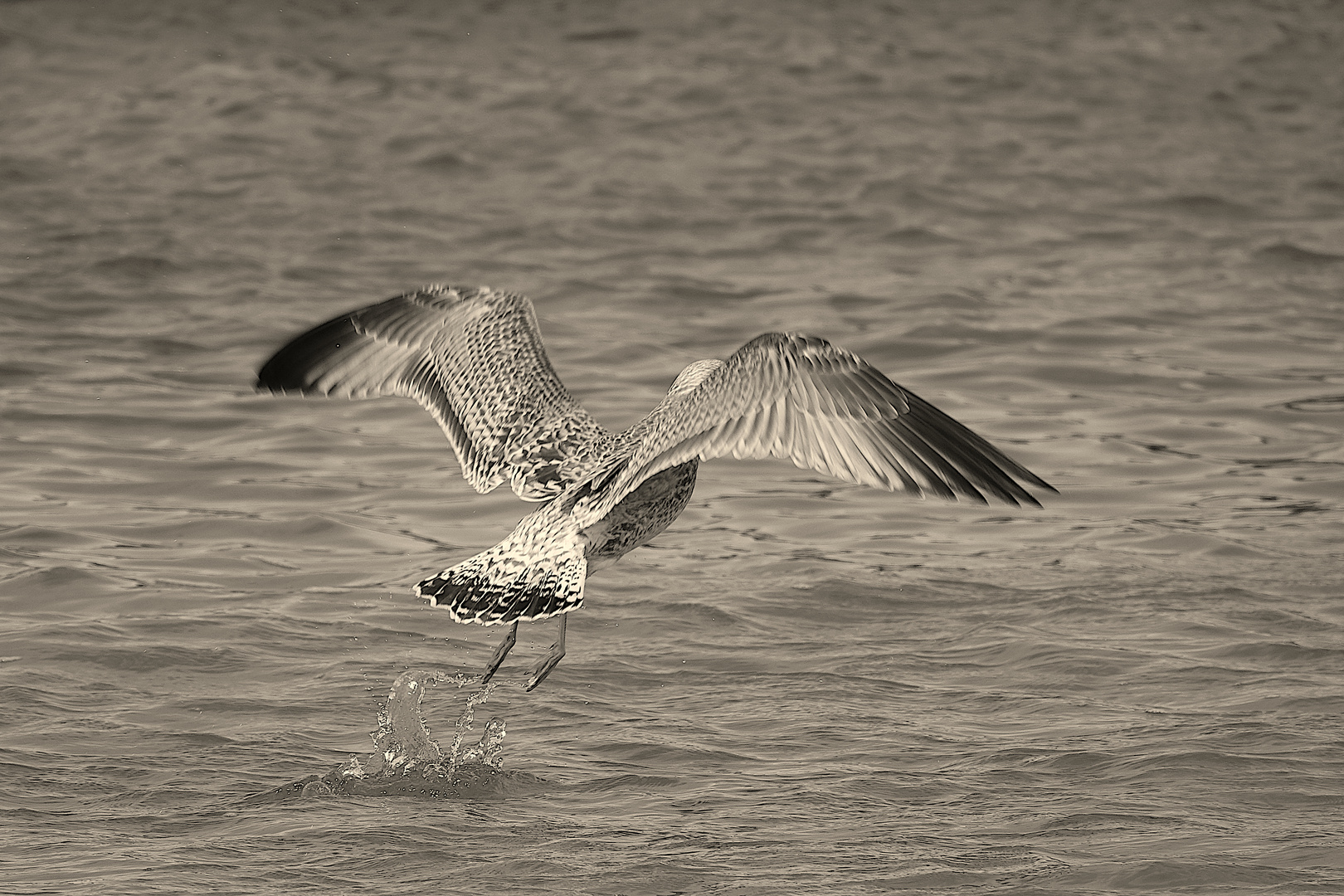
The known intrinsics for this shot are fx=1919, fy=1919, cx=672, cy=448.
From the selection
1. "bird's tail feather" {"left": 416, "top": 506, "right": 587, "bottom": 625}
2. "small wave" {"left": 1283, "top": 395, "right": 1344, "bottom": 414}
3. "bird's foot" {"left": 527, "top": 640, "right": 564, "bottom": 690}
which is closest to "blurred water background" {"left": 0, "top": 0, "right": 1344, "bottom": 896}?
"small wave" {"left": 1283, "top": 395, "right": 1344, "bottom": 414}

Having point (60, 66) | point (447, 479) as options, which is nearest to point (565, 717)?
point (447, 479)

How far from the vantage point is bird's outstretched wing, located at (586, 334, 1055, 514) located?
18.1ft

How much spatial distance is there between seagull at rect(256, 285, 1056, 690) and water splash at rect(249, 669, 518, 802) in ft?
0.80

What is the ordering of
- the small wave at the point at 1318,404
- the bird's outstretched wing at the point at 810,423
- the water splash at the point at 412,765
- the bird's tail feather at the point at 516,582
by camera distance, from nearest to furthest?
the bird's tail feather at the point at 516,582, the bird's outstretched wing at the point at 810,423, the water splash at the point at 412,765, the small wave at the point at 1318,404

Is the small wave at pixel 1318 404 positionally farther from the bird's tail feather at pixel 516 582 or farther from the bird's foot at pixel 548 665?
the bird's tail feather at pixel 516 582

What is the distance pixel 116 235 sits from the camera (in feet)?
42.8

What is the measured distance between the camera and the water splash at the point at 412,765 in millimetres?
5758

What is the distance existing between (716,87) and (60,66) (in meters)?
5.73

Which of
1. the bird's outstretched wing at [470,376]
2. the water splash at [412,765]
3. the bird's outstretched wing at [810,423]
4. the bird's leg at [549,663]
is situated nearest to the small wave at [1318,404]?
the bird's outstretched wing at [470,376]

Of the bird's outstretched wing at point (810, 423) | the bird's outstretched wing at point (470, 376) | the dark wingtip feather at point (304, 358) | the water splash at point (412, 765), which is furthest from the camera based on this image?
the dark wingtip feather at point (304, 358)

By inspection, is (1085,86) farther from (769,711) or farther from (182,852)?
(182,852)

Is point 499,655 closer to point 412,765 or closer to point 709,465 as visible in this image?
point 412,765

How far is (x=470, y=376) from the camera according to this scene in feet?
22.2

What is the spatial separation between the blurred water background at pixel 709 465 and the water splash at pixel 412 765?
0.09 m
